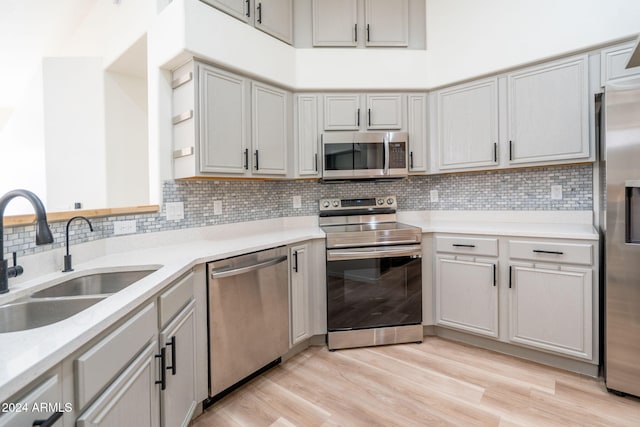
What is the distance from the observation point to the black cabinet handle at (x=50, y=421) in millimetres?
620

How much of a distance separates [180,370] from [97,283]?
567 mm

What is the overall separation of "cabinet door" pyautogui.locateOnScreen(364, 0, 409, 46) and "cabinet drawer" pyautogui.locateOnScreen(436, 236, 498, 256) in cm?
181

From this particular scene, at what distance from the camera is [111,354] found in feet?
2.93

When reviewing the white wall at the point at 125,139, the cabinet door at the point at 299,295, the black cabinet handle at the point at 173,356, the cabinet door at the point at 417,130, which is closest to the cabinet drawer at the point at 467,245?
the cabinet door at the point at 417,130

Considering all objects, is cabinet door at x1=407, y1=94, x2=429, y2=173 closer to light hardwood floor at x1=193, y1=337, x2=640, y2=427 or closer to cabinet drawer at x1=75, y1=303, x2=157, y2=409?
light hardwood floor at x1=193, y1=337, x2=640, y2=427

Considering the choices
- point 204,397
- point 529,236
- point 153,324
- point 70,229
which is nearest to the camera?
point 153,324

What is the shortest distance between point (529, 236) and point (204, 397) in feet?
7.44

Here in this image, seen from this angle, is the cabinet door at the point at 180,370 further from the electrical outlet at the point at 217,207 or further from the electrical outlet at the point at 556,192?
the electrical outlet at the point at 556,192

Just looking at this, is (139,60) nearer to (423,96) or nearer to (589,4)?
(423,96)

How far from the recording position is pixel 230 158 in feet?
7.15

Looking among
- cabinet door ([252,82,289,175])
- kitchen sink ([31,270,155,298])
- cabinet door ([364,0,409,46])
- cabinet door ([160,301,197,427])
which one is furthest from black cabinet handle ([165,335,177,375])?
cabinet door ([364,0,409,46])

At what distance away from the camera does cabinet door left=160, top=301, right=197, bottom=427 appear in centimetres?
129

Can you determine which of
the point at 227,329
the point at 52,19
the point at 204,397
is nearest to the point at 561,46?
the point at 227,329

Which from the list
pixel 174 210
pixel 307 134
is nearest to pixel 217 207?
pixel 174 210
